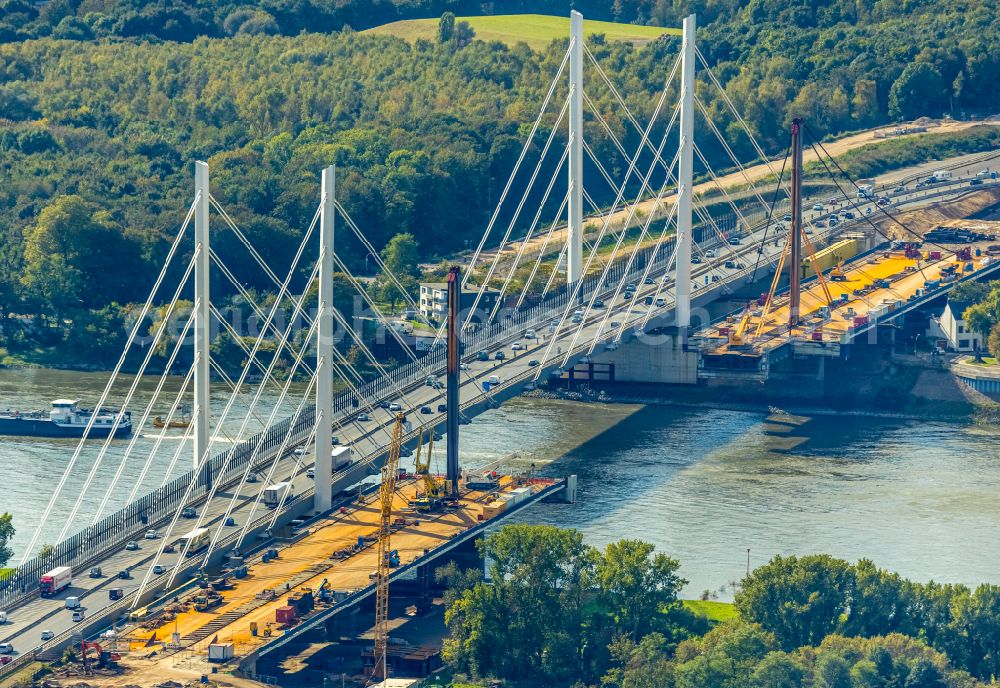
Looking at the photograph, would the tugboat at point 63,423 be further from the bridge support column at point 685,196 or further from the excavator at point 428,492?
the bridge support column at point 685,196

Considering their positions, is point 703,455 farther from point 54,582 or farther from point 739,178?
point 739,178

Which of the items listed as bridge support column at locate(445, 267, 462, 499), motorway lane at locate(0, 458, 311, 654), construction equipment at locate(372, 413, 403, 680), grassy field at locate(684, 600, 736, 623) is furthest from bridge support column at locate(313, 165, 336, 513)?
grassy field at locate(684, 600, 736, 623)

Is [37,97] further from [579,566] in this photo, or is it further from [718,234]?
[579,566]

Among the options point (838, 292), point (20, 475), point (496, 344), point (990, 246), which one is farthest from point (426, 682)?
point (990, 246)

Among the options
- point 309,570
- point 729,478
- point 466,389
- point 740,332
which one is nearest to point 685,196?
point 740,332

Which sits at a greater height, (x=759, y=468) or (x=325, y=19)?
(x=325, y=19)
